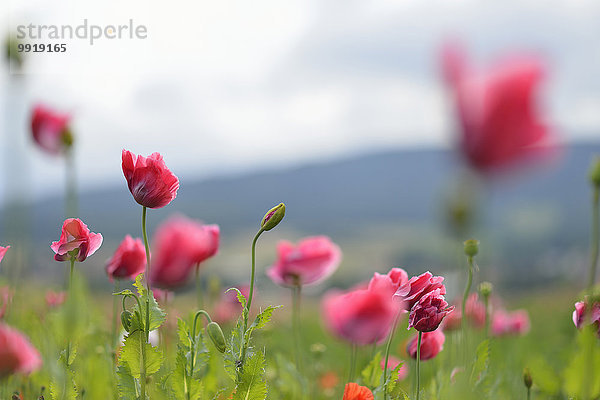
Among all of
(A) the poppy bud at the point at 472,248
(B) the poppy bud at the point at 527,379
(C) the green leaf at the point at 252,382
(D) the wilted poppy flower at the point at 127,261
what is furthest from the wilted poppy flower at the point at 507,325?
(D) the wilted poppy flower at the point at 127,261

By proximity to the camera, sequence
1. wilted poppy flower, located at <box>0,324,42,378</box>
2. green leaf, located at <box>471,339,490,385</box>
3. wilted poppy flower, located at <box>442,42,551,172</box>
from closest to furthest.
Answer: wilted poppy flower, located at <box>442,42,551,172</box> < wilted poppy flower, located at <box>0,324,42,378</box> < green leaf, located at <box>471,339,490,385</box>

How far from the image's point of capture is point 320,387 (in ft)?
8.86

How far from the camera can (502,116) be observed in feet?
2.30

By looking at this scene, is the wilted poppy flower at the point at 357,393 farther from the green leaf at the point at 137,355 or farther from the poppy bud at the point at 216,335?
the green leaf at the point at 137,355

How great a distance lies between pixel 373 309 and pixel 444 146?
0.58 meters

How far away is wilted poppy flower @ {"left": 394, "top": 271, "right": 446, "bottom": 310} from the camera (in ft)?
4.33

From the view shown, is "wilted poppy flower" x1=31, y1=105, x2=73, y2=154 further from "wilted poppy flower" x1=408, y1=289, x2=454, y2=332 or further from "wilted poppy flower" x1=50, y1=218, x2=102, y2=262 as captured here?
"wilted poppy flower" x1=408, y1=289, x2=454, y2=332

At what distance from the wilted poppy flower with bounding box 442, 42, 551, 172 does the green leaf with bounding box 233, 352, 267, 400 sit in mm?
854

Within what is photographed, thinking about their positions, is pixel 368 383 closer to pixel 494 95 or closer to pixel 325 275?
pixel 325 275

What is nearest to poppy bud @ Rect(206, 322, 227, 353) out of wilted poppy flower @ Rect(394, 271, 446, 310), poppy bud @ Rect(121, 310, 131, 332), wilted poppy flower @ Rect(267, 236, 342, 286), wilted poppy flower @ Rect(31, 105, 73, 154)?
poppy bud @ Rect(121, 310, 131, 332)

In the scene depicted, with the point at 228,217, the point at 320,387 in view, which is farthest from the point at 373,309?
the point at 228,217

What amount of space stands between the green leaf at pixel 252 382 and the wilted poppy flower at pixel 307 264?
1.84ft

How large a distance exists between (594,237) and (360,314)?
517mm

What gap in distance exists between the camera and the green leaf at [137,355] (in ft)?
4.44
